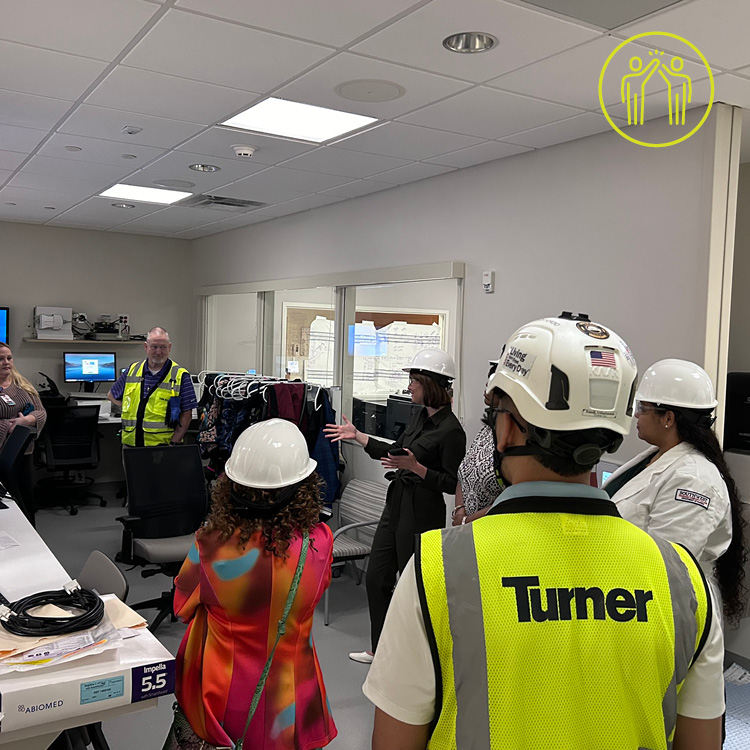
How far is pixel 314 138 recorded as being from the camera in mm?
4031

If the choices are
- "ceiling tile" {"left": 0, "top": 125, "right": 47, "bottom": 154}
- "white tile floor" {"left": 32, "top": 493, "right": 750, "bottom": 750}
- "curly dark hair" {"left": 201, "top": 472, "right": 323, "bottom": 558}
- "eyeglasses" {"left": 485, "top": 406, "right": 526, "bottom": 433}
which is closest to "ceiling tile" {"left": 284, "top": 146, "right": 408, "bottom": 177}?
"ceiling tile" {"left": 0, "top": 125, "right": 47, "bottom": 154}

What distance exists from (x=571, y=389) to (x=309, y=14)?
6.14 feet

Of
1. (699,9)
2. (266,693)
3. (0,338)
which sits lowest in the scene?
(266,693)

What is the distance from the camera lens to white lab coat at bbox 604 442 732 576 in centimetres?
222

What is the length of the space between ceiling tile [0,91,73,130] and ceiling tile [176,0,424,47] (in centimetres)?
141

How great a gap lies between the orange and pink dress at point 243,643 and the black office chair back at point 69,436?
541 cm

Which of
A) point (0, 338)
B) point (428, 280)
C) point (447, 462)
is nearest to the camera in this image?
point (447, 462)

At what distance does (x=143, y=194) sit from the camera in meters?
5.89

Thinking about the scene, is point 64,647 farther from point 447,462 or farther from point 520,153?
point 520,153

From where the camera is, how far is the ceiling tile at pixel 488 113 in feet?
10.8

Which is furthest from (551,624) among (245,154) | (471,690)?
(245,154)

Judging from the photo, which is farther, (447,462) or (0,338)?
(0,338)

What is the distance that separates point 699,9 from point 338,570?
13.6 feet

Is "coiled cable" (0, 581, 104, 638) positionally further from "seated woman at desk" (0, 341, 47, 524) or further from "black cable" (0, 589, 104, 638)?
"seated woman at desk" (0, 341, 47, 524)
